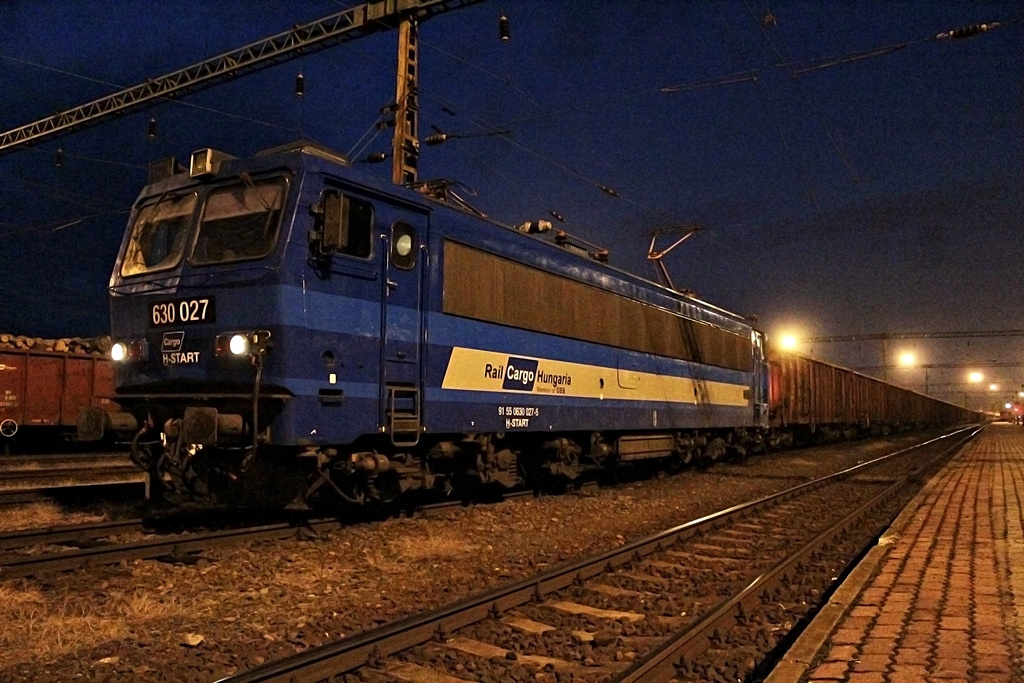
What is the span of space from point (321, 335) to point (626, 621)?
384 cm

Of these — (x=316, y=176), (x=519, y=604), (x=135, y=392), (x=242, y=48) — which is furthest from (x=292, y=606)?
(x=242, y=48)

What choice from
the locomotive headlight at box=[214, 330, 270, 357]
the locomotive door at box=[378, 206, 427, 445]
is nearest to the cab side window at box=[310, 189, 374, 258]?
the locomotive door at box=[378, 206, 427, 445]

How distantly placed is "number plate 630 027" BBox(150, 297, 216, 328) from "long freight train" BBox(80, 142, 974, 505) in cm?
2

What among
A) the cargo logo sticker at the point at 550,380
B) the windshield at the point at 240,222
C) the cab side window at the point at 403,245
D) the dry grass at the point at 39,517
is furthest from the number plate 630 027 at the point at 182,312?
the dry grass at the point at 39,517

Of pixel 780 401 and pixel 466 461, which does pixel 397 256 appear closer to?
pixel 466 461

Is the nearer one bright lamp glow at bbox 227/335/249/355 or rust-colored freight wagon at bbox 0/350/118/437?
bright lamp glow at bbox 227/335/249/355

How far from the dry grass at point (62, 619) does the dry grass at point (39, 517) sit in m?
3.57

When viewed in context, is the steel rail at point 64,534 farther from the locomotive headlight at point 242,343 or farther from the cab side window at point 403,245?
the cab side window at point 403,245

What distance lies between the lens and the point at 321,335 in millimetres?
7453

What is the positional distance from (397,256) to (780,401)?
1881cm

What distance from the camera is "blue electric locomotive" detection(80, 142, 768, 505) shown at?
728cm

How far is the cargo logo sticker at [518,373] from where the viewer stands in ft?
33.0

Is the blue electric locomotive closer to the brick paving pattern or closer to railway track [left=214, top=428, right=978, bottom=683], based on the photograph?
railway track [left=214, top=428, right=978, bottom=683]

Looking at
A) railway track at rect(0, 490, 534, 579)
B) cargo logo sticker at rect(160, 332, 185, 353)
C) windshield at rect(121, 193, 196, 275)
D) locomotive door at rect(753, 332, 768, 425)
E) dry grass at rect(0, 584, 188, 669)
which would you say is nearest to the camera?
dry grass at rect(0, 584, 188, 669)
